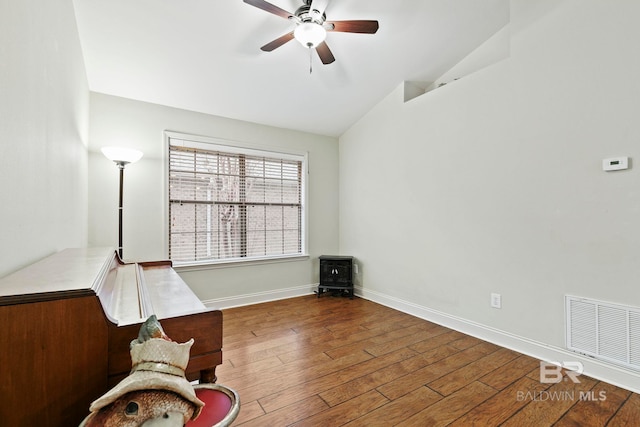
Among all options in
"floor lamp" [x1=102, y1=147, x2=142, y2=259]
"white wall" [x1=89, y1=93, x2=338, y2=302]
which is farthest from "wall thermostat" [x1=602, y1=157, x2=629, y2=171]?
"floor lamp" [x1=102, y1=147, x2=142, y2=259]

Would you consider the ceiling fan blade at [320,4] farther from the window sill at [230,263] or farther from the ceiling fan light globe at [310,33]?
the window sill at [230,263]

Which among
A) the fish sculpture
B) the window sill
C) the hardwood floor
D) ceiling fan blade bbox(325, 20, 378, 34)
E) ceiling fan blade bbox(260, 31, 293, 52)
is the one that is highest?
ceiling fan blade bbox(325, 20, 378, 34)

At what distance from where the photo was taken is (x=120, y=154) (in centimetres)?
257

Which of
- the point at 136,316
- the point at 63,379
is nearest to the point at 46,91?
the point at 136,316

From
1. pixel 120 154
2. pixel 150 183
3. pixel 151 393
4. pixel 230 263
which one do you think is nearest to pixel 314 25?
pixel 120 154

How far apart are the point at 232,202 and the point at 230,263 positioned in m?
0.78

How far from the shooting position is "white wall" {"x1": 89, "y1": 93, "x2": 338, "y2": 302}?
2.88 meters

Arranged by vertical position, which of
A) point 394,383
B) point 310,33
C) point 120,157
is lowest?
point 394,383

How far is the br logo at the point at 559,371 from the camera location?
1.99 m

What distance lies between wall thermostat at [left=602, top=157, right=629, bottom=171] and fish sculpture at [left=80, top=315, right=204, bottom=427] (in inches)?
107

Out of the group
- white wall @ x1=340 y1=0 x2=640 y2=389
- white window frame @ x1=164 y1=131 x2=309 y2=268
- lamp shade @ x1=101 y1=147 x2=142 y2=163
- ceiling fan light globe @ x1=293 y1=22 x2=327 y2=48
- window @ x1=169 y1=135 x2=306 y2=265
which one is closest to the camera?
white wall @ x1=340 y1=0 x2=640 y2=389

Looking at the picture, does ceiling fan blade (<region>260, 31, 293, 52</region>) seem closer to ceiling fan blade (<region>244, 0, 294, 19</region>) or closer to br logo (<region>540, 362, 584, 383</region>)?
ceiling fan blade (<region>244, 0, 294, 19</region>)

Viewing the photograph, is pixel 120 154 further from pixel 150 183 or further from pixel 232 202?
pixel 232 202

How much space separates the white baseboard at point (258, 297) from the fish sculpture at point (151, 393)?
2834mm
